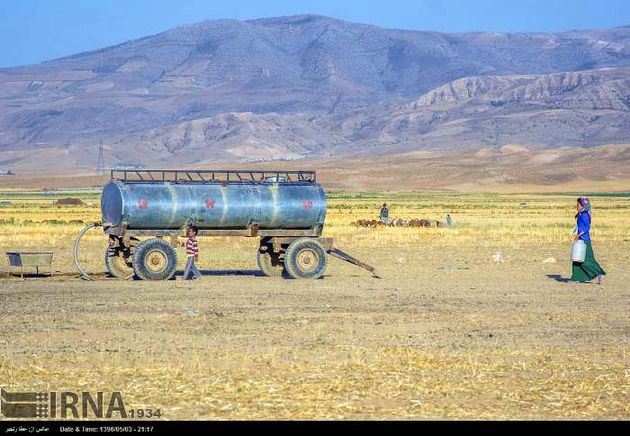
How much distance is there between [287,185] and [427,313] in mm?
8048

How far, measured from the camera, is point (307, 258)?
27266mm

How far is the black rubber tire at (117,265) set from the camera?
26812mm

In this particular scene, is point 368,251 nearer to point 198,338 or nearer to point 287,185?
point 287,185

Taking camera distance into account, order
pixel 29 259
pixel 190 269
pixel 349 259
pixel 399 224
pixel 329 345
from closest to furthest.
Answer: pixel 329 345, pixel 29 259, pixel 190 269, pixel 349 259, pixel 399 224

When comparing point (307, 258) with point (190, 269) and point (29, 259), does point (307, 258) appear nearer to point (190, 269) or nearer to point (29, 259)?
point (190, 269)

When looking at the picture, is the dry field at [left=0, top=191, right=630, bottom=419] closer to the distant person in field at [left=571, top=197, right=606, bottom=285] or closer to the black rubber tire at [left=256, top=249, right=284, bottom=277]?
the distant person in field at [left=571, top=197, right=606, bottom=285]

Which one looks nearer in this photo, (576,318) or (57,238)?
(576,318)

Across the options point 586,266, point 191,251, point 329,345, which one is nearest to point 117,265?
point 191,251

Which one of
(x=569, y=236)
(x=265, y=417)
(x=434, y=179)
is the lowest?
(x=265, y=417)

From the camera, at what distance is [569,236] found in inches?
1762

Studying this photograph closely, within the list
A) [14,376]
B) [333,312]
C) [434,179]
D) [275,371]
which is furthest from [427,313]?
[434,179]

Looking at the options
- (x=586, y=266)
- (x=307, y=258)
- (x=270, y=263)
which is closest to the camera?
(x=586, y=266)

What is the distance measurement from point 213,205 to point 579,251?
7439 millimetres

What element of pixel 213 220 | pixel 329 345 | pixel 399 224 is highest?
pixel 399 224
